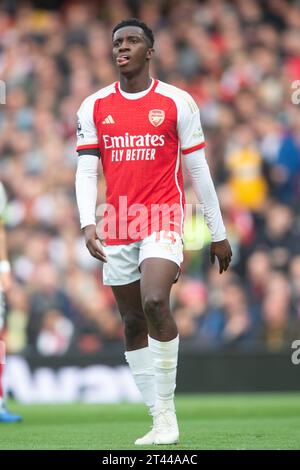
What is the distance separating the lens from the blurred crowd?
1345cm

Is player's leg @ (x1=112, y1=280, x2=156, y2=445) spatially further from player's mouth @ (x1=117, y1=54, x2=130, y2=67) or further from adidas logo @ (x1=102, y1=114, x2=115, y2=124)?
player's mouth @ (x1=117, y1=54, x2=130, y2=67)

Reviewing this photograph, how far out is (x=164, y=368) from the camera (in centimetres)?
676

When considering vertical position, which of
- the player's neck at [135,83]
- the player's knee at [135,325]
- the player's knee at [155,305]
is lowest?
the player's knee at [155,305]

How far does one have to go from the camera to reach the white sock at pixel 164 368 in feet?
22.1

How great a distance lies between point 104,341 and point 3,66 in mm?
5781

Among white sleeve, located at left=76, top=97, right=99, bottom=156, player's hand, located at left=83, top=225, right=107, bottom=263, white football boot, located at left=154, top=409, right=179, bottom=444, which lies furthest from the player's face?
white football boot, located at left=154, top=409, right=179, bottom=444

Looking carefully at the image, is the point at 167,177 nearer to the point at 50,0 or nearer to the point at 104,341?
the point at 104,341

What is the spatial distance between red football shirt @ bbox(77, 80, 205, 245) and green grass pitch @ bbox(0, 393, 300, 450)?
1311 mm

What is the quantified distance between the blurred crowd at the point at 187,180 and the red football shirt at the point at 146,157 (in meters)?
5.73

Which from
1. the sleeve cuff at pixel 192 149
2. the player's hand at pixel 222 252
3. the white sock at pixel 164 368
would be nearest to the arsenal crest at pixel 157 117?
the sleeve cuff at pixel 192 149

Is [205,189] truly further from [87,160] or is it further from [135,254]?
[87,160]

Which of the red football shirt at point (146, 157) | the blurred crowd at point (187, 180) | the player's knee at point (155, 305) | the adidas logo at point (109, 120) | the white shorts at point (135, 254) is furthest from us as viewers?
the blurred crowd at point (187, 180)

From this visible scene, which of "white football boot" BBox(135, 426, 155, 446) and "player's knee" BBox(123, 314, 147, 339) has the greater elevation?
"player's knee" BBox(123, 314, 147, 339)

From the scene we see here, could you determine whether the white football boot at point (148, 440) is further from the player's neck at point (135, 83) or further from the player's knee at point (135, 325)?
the player's neck at point (135, 83)
